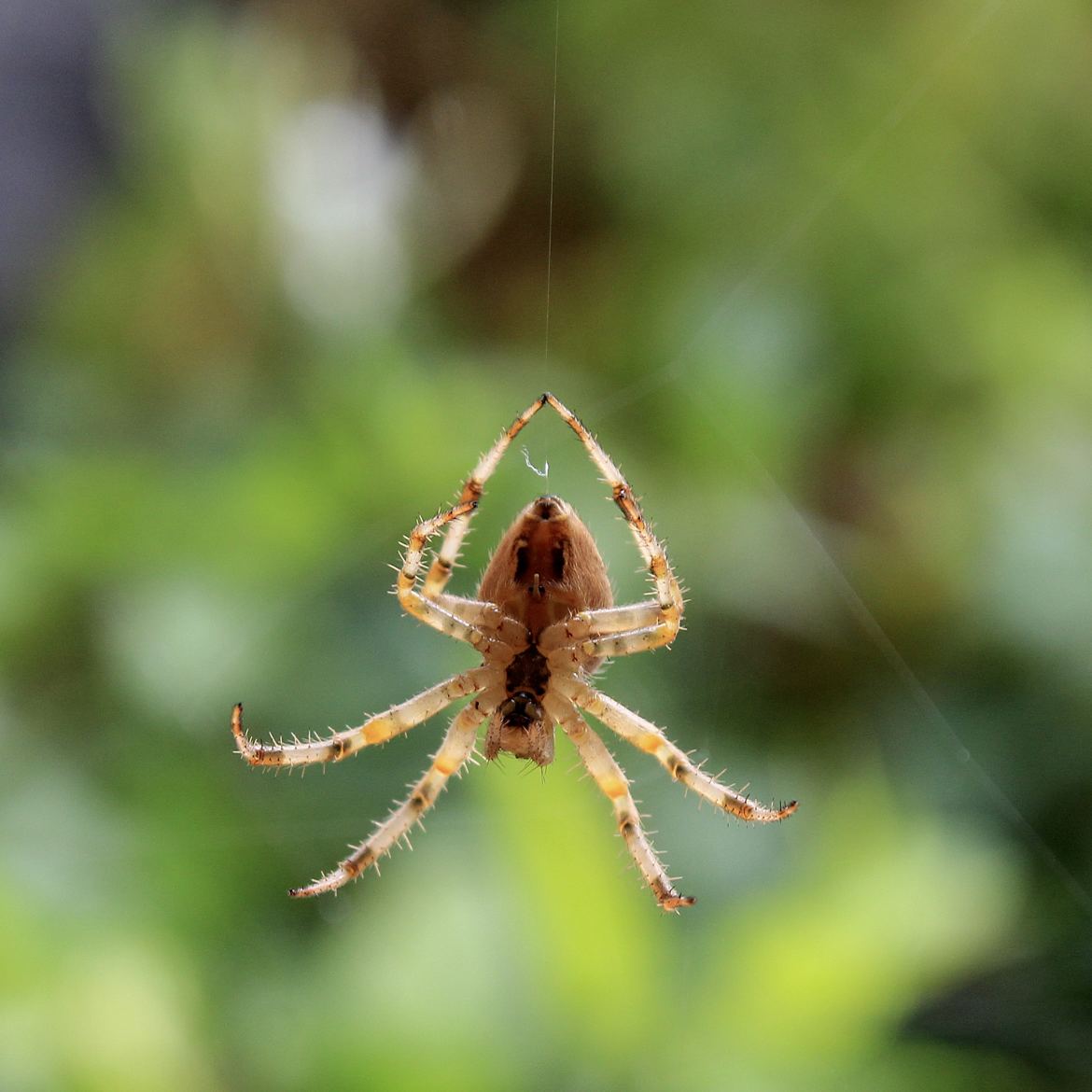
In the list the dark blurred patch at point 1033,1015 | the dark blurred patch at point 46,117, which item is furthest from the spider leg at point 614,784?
the dark blurred patch at point 46,117

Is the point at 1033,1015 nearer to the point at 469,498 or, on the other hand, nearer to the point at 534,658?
the point at 534,658

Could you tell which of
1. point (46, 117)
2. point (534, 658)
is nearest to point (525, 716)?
point (534, 658)

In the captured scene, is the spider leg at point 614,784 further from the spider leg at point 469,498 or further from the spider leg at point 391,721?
the spider leg at point 469,498

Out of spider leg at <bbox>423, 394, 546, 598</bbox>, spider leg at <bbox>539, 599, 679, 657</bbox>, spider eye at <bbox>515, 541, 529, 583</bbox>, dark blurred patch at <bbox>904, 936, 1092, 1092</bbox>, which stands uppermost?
spider leg at <bbox>423, 394, 546, 598</bbox>

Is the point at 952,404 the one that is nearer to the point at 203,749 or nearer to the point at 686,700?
the point at 686,700

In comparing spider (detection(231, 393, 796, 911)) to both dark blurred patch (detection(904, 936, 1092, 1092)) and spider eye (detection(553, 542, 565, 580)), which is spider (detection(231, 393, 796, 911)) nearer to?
spider eye (detection(553, 542, 565, 580))

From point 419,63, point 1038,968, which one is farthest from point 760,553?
point 419,63

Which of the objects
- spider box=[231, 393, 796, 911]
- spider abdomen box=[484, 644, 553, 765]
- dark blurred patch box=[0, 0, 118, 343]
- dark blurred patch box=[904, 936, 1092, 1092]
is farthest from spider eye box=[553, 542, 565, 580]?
dark blurred patch box=[0, 0, 118, 343]
